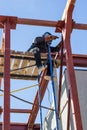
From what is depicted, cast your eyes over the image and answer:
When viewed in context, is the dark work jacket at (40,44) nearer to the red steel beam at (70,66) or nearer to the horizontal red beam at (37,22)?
the horizontal red beam at (37,22)

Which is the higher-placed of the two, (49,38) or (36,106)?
(49,38)

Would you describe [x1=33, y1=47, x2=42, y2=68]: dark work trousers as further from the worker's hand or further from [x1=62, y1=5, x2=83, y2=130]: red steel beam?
[x1=62, y1=5, x2=83, y2=130]: red steel beam

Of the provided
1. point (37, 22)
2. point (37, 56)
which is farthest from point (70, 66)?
point (37, 22)

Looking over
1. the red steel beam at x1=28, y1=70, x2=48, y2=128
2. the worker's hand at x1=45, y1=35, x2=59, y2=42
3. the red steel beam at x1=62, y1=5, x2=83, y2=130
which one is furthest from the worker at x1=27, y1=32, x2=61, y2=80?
the red steel beam at x1=28, y1=70, x2=48, y2=128

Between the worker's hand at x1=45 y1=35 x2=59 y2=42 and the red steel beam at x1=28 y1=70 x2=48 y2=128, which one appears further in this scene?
the red steel beam at x1=28 y1=70 x2=48 y2=128

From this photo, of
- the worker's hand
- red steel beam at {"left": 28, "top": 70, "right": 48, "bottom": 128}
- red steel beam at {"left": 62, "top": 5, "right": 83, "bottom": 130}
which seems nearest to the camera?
red steel beam at {"left": 62, "top": 5, "right": 83, "bottom": 130}

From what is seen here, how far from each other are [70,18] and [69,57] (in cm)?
125

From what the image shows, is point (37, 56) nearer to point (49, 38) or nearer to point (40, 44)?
point (40, 44)

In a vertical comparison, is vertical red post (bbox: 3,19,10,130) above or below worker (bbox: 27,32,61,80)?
below

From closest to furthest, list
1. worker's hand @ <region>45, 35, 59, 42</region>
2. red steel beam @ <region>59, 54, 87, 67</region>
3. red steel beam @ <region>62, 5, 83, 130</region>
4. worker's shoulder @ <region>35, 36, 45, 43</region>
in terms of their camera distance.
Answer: red steel beam @ <region>62, 5, 83, 130</region>
worker's hand @ <region>45, 35, 59, 42</region>
worker's shoulder @ <region>35, 36, 45, 43</region>
red steel beam @ <region>59, 54, 87, 67</region>

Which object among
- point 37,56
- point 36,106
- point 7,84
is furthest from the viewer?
point 36,106

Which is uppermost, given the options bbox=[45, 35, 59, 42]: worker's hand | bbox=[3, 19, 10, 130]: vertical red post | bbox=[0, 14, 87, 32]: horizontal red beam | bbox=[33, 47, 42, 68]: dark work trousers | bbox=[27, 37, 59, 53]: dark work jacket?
bbox=[0, 14, 87, 32]: horizontal red beam

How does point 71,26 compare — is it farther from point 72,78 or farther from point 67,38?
Result: point 72,78

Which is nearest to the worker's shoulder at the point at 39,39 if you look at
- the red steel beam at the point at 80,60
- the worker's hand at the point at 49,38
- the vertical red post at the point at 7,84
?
the worker's hand at the point at 49,38
